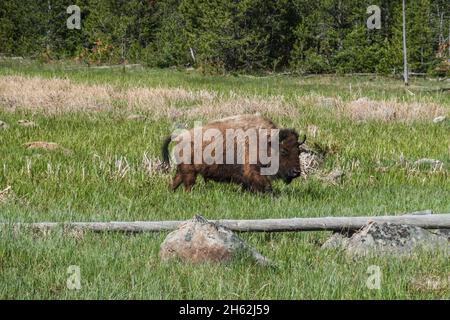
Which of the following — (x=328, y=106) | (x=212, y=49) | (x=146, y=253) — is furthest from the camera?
(x=212, y=49)

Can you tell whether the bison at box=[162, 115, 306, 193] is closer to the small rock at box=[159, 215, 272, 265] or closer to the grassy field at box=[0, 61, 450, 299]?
the grassy field at box=[0, 61, 450, 299]

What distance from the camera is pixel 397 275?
203 inches

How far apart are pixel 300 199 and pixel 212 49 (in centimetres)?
3713

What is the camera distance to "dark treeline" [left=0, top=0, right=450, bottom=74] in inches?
1788

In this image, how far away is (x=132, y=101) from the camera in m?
18.0

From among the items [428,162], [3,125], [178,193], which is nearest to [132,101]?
[3,125]

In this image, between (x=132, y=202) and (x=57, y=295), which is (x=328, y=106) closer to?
(x=132, y=202)

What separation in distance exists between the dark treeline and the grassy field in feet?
81.9

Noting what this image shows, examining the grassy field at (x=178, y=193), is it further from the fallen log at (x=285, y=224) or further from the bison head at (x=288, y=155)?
the bison head at (x=288, y=155)

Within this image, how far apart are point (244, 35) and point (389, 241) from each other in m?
40.2

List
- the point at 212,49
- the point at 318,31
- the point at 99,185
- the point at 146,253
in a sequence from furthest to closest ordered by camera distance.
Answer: the point at 318,31, the point at 212,49, the point at 99,185, the point at 146,253

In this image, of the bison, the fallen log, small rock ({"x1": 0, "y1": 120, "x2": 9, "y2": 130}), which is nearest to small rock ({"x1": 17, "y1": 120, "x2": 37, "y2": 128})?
small rock ({"x1": 0, "y1": 120, "x2": 9, "y2": 130})

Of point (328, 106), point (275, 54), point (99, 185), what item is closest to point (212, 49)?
point (275, 54)

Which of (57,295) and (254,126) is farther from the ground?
(254,126)
